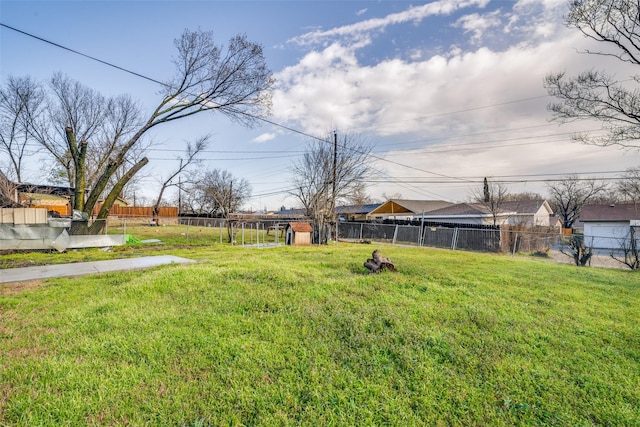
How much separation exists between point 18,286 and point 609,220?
31.9 meters

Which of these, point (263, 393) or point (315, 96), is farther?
point (315, 96)

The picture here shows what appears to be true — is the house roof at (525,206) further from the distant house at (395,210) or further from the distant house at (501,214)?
the distant house at (395,210)

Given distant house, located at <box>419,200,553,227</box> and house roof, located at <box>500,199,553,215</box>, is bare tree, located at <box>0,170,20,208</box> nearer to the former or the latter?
distant house, located at <box>419,200,553,227</box>

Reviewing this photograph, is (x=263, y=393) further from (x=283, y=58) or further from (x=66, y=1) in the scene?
(x=283, y=58)

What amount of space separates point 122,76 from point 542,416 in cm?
1139

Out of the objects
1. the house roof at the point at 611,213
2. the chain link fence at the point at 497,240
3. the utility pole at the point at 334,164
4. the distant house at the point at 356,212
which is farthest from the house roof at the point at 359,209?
the house roof at the point at 611,213

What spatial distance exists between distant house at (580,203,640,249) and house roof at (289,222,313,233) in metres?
21.0

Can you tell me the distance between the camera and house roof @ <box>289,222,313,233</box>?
15.1 meters

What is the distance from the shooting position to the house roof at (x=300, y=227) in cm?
1512

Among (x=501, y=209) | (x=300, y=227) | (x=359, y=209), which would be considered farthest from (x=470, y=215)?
(x=300, y=227)

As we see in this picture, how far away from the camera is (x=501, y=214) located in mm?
21922

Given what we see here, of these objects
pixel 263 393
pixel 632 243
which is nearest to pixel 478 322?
pixel 263 393

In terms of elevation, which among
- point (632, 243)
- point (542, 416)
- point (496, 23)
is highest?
point (496, 23)

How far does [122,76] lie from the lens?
8.62 metres
